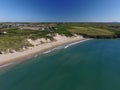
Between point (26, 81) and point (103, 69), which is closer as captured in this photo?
point (26, 81)

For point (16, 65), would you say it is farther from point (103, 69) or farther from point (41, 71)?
point (103, 69)

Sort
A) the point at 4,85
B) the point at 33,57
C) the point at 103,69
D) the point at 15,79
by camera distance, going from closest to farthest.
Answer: the point at 4,85 < the point at 15,79 < the point at 103,69 < the point at 33,57

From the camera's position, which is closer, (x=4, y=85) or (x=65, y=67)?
(x=4, y=85)

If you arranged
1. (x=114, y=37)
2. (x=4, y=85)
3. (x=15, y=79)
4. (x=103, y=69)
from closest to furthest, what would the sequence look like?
(x=4, y=85) < (x=15, y=79) < (x=103, y=69) < (x=114, y=37)

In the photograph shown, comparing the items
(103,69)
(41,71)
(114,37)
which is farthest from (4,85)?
Result: (114,37)

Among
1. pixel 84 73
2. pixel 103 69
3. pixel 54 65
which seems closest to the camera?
pixel 84 73

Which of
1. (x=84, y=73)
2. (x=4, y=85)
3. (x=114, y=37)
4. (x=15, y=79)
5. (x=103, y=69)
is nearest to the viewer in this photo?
(x=4, y=85)

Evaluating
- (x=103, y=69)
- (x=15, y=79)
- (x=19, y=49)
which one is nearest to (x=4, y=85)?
(x=15, y=79)

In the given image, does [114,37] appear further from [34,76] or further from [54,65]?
[34,76]
